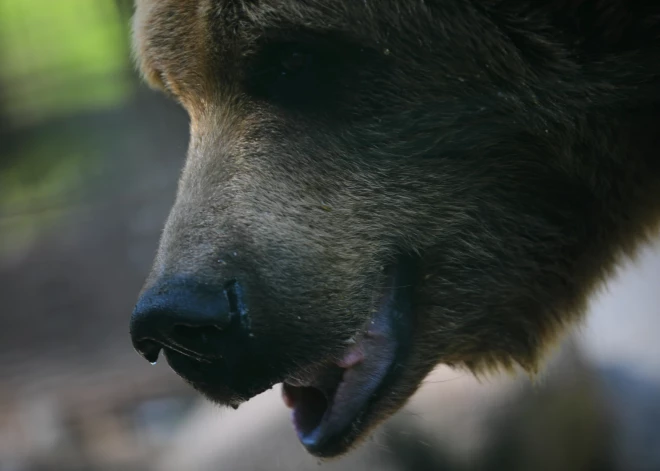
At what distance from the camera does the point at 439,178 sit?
6.81 ft

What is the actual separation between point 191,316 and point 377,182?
0.53 meters

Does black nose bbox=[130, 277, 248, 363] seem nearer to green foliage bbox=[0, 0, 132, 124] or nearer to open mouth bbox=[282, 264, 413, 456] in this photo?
open mouth bbox=[282, 264, 413, 456]

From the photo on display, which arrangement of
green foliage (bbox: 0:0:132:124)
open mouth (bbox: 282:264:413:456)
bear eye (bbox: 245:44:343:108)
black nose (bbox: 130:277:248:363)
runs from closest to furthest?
black nose (bbox: 130:277:248:363) → bear eye (bbox: 245:44:343:108) → open mouth (bbox: 282:264:413:456) → green foliage (bbox: 0:0:132:124)

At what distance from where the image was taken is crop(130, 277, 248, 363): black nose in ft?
6.01

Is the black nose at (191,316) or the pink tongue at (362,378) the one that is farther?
the pink tongue at (362,378)

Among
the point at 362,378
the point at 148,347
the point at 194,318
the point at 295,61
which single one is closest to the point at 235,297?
the point at 194,318

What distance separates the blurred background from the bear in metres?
0.37

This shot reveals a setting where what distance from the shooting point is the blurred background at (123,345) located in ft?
15.8

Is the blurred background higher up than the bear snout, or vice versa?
the bear snout

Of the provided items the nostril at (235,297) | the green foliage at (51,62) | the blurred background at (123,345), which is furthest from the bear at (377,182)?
the green foliage at (51,62)

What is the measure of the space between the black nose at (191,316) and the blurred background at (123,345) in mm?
718

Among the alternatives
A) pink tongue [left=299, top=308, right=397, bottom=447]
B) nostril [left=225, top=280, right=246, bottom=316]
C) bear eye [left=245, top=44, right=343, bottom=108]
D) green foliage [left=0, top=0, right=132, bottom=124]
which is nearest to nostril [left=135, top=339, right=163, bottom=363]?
nostril [left=225, top=280, right=246, bottom=316]

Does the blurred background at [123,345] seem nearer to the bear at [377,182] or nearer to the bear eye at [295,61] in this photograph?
the bear at [377,182]

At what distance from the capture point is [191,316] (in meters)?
1.83
